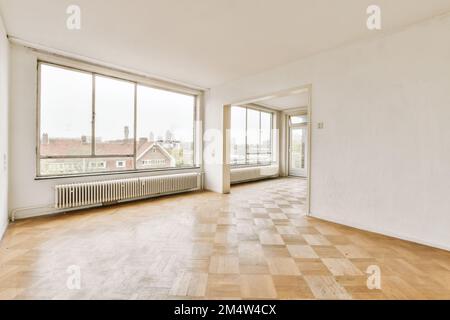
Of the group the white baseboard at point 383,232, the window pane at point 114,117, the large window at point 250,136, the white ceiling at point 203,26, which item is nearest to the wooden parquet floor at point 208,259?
the white baseboard at point 383,232

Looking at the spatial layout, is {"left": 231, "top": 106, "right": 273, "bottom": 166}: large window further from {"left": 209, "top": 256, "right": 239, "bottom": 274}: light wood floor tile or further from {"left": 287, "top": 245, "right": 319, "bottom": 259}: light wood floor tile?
{"left": 209, "top": 256, "right": 239, "bottom": 274}: light wood floor tile

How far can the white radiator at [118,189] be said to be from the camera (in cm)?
396

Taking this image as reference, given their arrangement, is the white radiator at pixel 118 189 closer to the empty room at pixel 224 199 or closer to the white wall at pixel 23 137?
the empty room at pixel 224 199

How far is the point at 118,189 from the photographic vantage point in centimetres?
458

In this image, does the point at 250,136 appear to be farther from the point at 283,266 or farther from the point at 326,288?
the point at 326,288

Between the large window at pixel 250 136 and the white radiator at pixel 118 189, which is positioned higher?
the large window at pixel 250 136

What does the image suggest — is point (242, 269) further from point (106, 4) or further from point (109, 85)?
point (109, 85)

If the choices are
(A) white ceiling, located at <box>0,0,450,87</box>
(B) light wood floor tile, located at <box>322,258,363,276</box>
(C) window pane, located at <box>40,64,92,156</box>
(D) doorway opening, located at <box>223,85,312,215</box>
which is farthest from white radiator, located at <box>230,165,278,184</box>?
(B) light wood floor tile, located at <box>322,258,363,276</box>

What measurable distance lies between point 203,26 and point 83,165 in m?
3.50

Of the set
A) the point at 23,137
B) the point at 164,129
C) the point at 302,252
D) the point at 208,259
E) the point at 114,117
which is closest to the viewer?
the point at 208,259

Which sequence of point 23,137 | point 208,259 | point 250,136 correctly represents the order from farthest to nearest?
point 250,136, point 23,137, point 208,259

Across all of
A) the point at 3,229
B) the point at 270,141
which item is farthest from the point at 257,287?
the point at 270,141

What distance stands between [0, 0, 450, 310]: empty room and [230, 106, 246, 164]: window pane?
2626 mm

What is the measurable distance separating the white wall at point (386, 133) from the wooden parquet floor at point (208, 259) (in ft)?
1.24
